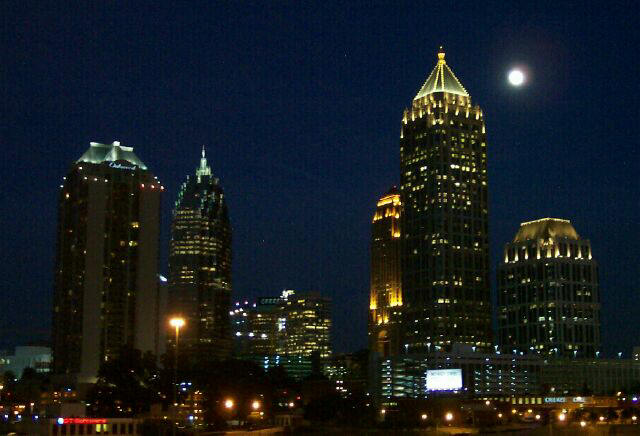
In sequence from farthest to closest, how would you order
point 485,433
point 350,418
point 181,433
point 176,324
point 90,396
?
1. point 90,396
2. point 350,418
3. point 485,433
4. point 181,433
5. point 176,324

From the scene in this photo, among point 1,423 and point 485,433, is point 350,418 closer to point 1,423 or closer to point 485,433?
point 485,433

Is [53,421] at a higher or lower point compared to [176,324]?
lower

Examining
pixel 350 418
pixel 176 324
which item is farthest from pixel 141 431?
pixel 350 418

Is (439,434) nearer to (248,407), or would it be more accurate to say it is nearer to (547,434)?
(547,434)

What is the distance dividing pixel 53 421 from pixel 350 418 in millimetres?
80895

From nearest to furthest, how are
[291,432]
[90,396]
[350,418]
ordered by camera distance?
[291,432], [350,418], [90,396]

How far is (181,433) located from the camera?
4272 inches

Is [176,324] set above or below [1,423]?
above

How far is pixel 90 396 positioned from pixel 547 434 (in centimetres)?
10623

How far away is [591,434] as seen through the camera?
109 metres

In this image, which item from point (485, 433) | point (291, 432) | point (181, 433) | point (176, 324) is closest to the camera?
point (176, 324)

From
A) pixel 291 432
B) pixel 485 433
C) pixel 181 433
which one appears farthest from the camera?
pixel 485 433

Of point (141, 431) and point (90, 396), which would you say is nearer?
point (141, 431)

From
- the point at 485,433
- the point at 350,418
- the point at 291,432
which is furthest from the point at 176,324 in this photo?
the point at 350,418
